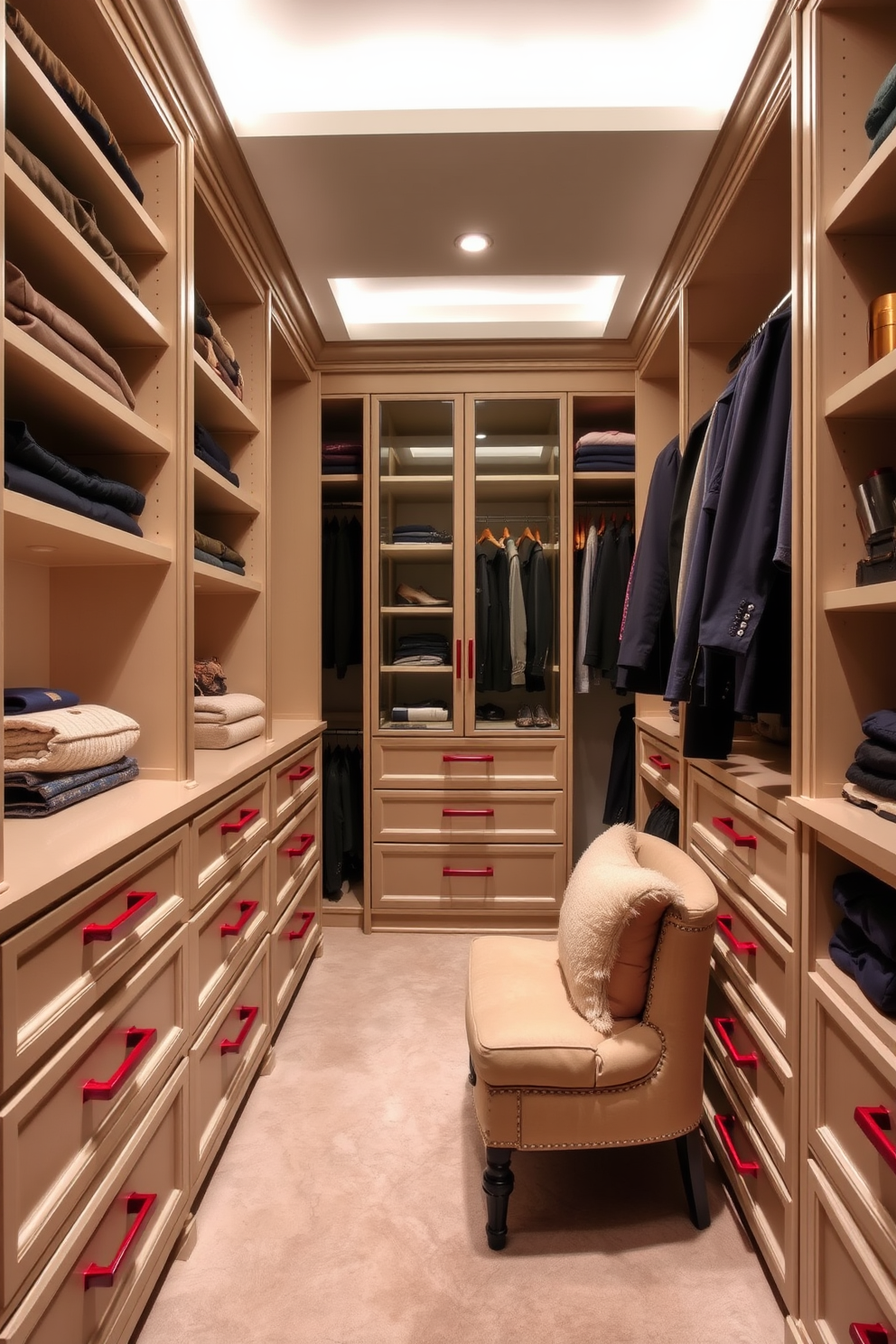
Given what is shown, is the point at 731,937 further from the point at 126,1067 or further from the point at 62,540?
the point at 62,540

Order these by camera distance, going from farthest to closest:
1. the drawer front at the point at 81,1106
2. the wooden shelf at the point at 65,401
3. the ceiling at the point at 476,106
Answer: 1. the ceiling at the point at 476,106
2. the wooden shelf at the point at 65,401
3. the drawer front at the point at 81,1106

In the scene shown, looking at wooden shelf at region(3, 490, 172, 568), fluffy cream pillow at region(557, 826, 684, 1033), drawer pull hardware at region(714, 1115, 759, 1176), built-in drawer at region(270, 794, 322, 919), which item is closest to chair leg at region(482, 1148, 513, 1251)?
fluffy cream pillow at region(557, 826, 684, 1033)

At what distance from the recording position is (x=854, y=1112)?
1078mm

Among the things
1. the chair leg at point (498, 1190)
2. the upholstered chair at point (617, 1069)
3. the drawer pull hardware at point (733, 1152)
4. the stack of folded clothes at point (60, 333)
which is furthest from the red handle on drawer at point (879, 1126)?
the stack of folded clothes at point (60, 333)

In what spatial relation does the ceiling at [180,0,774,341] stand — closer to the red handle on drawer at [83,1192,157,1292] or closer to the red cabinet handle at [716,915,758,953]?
the red cabinet handle at [716,915,758,953]

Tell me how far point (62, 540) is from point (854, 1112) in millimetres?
1622

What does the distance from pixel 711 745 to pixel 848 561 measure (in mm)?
662

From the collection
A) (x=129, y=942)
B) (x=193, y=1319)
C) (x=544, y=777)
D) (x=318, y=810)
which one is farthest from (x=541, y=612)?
(x=193, y=1319)

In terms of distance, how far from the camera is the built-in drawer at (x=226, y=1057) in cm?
151

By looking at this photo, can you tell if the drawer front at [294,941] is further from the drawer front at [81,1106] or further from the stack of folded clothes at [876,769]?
the stack of folded clothes at [876,769]

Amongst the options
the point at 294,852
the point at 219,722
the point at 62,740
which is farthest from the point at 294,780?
the point at 62,740

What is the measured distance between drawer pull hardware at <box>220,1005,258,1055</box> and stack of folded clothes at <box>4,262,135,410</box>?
1469 mm

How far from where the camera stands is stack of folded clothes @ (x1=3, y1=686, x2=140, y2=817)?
4.14 ft

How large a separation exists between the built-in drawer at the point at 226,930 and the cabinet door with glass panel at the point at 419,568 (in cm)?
123
